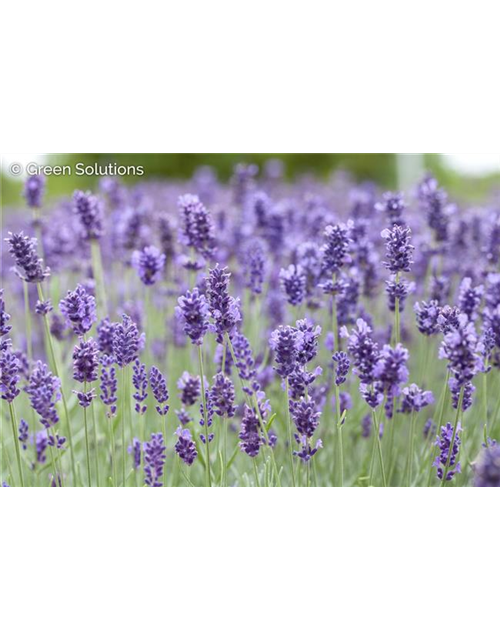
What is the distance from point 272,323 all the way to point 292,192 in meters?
2.10

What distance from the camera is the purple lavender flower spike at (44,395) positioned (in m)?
1.99

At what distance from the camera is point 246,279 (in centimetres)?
274

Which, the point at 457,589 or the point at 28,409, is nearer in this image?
the point at 457,589

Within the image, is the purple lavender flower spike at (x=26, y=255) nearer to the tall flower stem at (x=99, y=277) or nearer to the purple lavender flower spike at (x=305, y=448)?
the tall flower stem at (x=99, y=277)

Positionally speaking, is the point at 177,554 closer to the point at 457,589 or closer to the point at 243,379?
the point at 243,379

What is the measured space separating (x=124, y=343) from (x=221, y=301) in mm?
310

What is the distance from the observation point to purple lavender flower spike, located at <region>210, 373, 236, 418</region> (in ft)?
6.45

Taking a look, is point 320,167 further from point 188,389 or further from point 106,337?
point 188,389

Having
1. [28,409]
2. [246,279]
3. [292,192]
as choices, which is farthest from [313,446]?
[292,192]

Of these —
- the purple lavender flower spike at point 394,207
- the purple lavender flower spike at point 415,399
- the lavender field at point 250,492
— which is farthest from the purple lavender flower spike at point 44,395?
the purple lavender flower spike at point 394,207

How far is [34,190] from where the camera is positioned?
2.66 metres

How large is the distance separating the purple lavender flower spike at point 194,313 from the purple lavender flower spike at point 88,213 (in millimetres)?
806

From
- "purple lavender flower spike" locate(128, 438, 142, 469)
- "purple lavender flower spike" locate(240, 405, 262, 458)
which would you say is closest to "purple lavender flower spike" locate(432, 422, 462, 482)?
"purple lavender flower spike" locate(240, 405, 262, 458)

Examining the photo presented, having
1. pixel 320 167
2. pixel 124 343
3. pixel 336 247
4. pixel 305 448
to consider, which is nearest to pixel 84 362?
pixel 124 343
